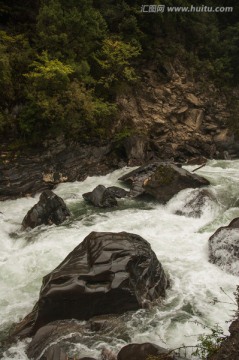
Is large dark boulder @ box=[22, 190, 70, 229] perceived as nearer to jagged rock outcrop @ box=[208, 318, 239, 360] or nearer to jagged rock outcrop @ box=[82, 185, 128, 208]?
jagged rock outcrop @ box=[82, 185, 128, 208]

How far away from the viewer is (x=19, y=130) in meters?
15.9

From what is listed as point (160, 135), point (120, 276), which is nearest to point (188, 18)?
point (160, 135)

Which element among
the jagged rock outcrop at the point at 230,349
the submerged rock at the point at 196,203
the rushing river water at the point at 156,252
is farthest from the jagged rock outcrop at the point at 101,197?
the jagged rock outcrop at the point at 230,349

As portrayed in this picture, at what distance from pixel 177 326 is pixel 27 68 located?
1315 centimetres

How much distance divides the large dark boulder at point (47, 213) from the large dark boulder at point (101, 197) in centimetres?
150

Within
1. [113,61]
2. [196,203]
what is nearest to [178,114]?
[113,61]

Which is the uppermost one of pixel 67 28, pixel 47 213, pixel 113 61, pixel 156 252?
pixel 67 28

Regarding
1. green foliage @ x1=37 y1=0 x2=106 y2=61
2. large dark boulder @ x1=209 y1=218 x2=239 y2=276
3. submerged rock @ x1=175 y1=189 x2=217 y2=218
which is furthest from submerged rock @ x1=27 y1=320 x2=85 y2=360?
green foliage @ x1=37 y1=0 x2=106 y2=61

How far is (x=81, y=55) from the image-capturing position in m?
17.6

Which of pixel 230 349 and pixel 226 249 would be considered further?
pixel 226 249

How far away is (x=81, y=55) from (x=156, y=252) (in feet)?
37.3

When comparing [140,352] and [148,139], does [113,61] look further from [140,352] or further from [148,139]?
[140,352]

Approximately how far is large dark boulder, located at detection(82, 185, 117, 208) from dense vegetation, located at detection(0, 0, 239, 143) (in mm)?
3523

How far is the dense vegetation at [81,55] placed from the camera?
15.4m
